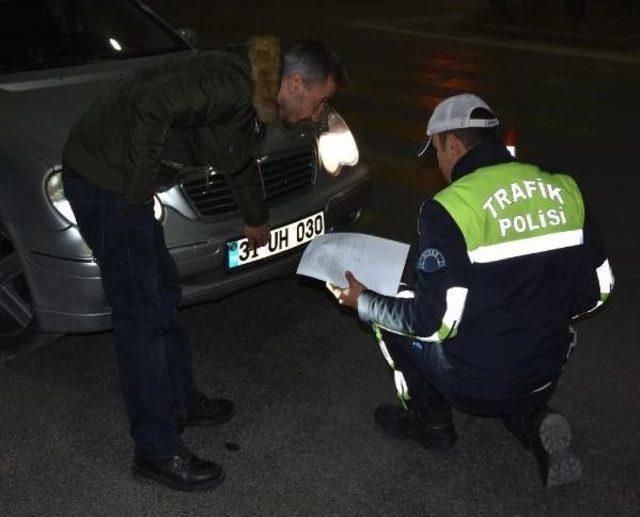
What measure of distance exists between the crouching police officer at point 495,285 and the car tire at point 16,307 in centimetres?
156

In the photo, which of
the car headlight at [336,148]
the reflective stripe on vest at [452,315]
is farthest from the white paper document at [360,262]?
the car headlight at [336,148]

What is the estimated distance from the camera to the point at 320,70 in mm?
3260

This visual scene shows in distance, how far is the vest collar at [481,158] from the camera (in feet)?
10.7

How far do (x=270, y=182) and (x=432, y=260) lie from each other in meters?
1.71

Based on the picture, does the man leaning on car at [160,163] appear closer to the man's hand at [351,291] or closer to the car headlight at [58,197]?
the man's hand at [351,291]

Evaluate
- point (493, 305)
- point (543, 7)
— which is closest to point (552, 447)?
point (493, 305)

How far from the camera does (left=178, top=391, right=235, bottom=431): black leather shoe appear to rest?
4.07 m

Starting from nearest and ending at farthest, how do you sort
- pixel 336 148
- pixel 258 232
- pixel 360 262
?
pixel 360 262
pixel 258 232
pixel 336 148

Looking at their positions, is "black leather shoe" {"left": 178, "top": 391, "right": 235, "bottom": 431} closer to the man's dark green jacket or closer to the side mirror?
the man's dark green jacket

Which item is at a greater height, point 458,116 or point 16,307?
point 458,116

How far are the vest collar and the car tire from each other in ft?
6.83

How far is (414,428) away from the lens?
12.9 feet

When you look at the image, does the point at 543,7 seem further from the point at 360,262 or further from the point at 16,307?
the point at 360,262

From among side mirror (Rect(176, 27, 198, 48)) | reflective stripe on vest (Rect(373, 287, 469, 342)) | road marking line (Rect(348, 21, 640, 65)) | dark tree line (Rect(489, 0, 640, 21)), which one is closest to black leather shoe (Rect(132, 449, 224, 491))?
reflective stripe on vest (Rect(373, 287, 469, 342))
